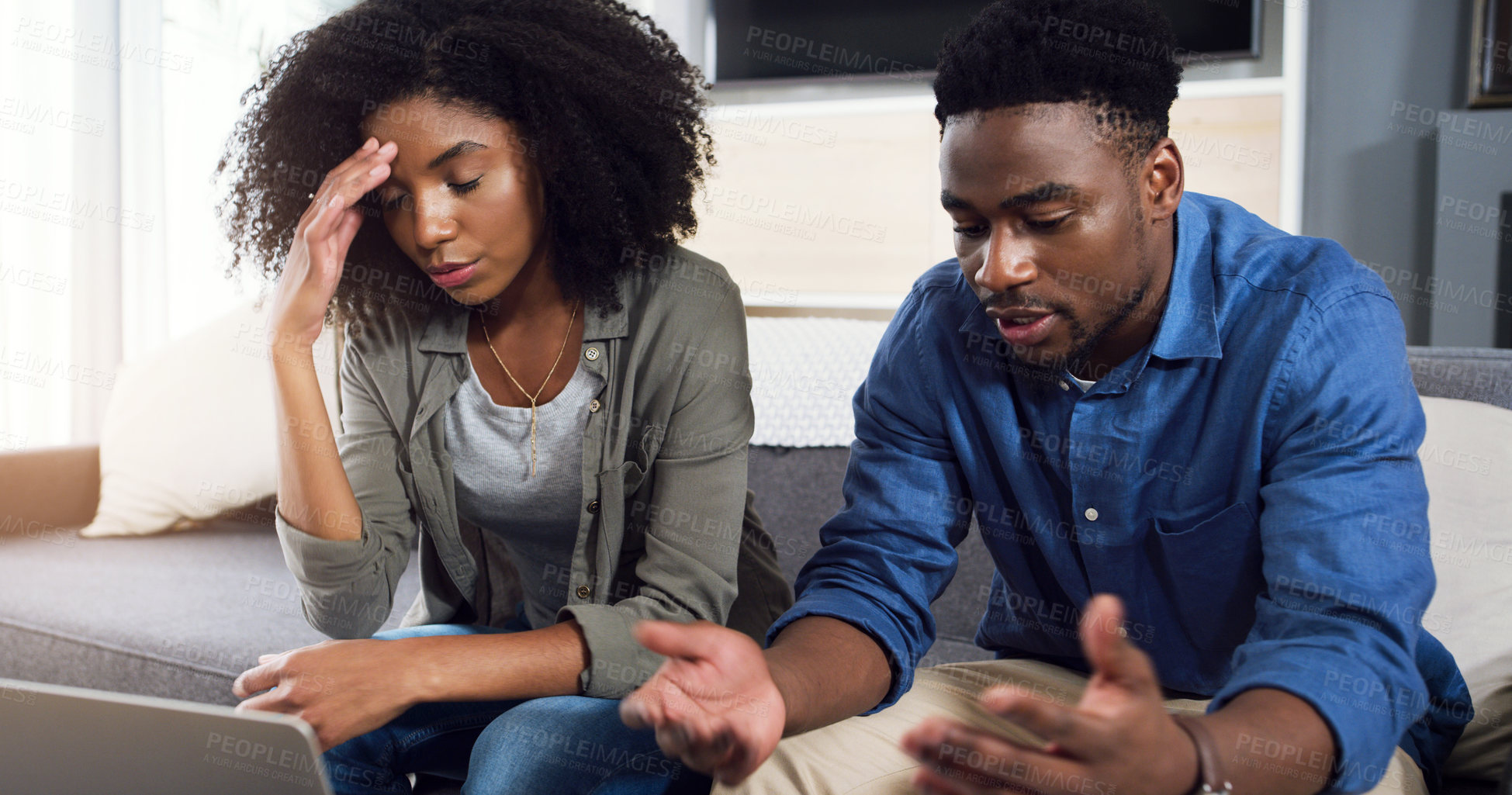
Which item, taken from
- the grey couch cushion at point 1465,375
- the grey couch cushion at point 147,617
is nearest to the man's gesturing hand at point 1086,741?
the grey couch cushion at point 1465,375

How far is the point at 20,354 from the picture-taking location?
2514mm

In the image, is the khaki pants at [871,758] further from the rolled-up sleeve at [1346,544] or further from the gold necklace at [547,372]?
the gold necklace at [547,372]

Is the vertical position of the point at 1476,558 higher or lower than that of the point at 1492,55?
lower

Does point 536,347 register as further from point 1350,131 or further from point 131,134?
point 1350,131

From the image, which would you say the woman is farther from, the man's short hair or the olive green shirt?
the man's short hair

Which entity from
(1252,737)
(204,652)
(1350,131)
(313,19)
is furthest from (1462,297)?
(313,19)

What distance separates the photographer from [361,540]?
3.59ft

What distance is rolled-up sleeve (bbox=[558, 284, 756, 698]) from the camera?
0.98 metres

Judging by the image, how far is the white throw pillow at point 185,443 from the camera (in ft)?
6.33

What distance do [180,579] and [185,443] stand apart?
0.34 metres

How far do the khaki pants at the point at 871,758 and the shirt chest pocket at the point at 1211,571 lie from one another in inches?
3.2

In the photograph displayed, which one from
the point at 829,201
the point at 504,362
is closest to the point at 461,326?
the point at 504,362

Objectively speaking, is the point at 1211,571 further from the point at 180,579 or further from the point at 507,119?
the point at 180,579

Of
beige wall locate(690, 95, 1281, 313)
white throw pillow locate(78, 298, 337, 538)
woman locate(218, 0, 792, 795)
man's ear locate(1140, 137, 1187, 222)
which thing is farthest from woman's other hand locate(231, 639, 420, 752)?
beige wall locate(690, 95, 1281, 313)
